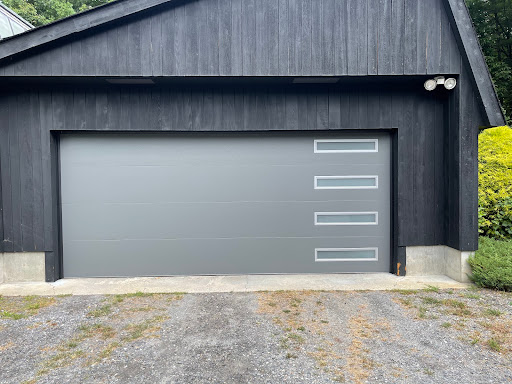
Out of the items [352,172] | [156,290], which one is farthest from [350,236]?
[156,290]

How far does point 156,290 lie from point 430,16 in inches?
219

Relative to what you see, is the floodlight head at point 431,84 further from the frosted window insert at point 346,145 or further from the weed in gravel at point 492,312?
the weed in gravel at point 492,312

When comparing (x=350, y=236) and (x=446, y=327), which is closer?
(x=446, y=327)

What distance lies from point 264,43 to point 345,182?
97.8 inches

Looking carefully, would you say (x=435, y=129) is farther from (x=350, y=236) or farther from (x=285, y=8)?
(x=285, y=8)

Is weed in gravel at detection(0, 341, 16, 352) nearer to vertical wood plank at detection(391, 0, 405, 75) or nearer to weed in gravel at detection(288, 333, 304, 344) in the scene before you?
weed in gravel at detection(288, 333, 304, 344)

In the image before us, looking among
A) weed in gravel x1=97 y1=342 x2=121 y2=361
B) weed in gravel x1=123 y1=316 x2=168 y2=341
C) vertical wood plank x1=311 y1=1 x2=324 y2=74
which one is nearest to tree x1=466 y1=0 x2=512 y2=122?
vertical wood plank x1=311 y1=1 x2=324 y2=74

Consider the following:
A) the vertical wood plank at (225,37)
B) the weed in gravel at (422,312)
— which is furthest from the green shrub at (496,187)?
the vertical wood plank at (225,37)

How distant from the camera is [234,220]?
4.81 meters

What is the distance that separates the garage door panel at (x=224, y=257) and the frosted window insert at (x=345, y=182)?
0.88 meters

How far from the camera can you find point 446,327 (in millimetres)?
3111

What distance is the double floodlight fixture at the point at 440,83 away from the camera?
429 cm

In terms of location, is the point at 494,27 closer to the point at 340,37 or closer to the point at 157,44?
the point at 340,37

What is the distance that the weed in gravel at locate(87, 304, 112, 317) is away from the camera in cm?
346
